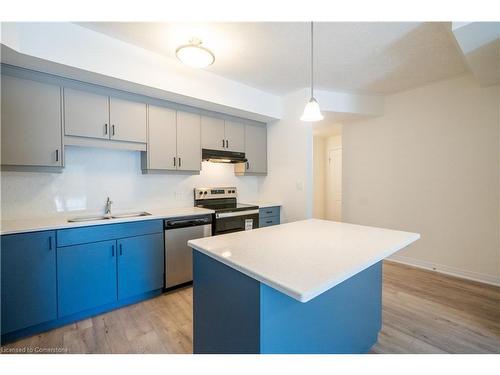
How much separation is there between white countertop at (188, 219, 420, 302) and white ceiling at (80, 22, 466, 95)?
1.71 metres

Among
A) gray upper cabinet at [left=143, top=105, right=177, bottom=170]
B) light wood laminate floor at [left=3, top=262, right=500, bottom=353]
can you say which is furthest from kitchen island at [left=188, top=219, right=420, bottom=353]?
gray upper cabinet at [left=143, top=105, right=177, bottom=170]

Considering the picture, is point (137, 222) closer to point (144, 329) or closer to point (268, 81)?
point (144, 329)

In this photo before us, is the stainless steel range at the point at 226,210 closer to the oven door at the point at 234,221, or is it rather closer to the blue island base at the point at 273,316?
the oven door at the point at 234,221

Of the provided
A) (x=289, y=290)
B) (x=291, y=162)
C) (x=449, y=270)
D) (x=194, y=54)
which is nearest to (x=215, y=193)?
(x=291, y=162)

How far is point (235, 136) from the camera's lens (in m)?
3.36

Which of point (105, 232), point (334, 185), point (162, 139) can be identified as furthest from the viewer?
point (334, 185)

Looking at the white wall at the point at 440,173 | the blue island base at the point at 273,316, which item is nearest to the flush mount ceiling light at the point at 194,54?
the blue island base at the point at 273,316

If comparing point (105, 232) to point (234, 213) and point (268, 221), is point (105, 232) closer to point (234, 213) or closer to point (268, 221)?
point (234, 213)

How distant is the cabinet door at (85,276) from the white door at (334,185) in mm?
4714

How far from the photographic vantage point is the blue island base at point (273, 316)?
994 mm

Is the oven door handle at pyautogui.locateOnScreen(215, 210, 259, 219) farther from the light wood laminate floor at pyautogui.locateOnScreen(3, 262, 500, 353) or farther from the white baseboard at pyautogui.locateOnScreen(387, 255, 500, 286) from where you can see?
the white baseboard at pyautogui.locateOnScreen(387, 255, 500, 286)

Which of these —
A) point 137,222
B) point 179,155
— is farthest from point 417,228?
point 137,222

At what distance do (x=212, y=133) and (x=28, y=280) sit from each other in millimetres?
2348
